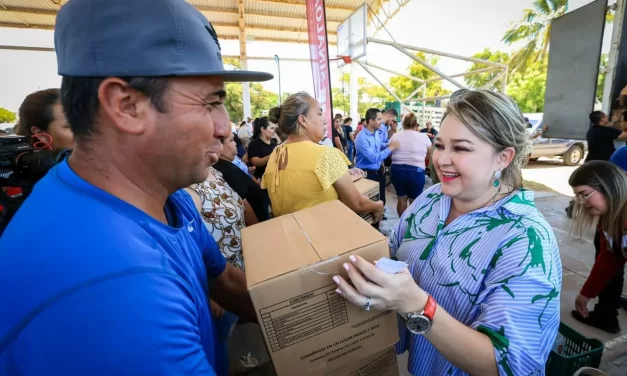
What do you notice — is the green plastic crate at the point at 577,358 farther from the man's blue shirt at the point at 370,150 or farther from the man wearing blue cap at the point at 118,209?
the man's blue shirt at the point at 370,150

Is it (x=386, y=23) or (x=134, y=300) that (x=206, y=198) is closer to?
(x=134, y=300)

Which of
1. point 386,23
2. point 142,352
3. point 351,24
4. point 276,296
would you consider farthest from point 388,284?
point 386,23

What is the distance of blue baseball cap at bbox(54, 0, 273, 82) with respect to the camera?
1.98ft

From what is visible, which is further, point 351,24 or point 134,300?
point 351,24

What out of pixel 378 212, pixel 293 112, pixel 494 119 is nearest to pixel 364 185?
pixel 378 212

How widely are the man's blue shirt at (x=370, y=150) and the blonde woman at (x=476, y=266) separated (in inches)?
134

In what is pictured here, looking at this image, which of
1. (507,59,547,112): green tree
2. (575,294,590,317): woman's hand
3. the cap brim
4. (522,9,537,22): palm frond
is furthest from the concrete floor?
(522,9,537,22): palm frond

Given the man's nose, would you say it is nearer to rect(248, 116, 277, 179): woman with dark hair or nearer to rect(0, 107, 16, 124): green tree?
rect(248, 116, 277, 179): woman with dark hair

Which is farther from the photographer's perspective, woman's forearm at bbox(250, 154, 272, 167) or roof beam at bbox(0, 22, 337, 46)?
roof beam at bbox(0, 22, 337, 46)

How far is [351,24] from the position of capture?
10.5 meters

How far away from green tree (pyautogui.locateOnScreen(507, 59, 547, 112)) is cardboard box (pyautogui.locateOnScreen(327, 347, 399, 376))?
31.4m

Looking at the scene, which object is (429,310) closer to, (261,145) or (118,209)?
(118,209)

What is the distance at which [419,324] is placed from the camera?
86cm

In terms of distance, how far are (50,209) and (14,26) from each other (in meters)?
17.4
